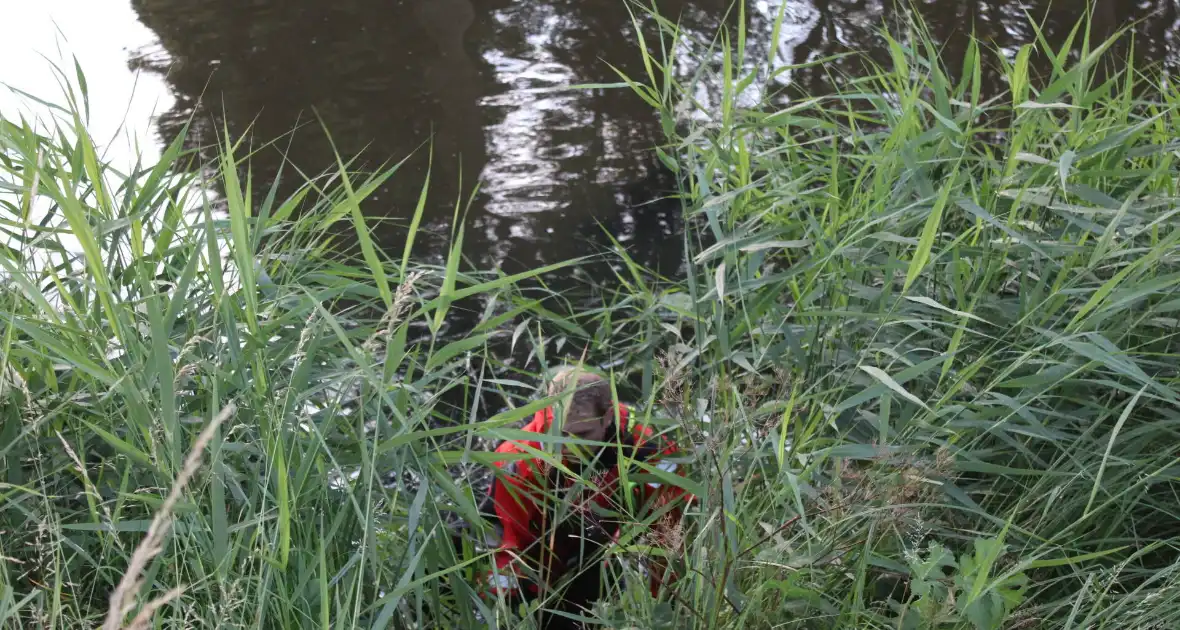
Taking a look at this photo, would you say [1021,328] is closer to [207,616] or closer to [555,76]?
[207,616]

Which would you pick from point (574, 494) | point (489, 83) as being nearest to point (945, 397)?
point (574, 494)

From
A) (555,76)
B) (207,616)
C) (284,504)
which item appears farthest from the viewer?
(555,76)

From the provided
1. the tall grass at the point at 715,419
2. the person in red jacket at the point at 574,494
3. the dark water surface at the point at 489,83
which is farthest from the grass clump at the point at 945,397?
the dark water surface at the point at 489,83

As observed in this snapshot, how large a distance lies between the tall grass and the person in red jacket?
0.07 meters

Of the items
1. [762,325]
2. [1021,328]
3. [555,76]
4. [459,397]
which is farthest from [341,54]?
[1021,328]

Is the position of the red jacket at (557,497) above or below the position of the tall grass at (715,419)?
below

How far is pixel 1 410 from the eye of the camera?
5.11 feet

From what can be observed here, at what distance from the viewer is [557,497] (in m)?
1.71

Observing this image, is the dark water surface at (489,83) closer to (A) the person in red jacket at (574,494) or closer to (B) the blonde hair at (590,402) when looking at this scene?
(B) the blonde hair at (590,402)

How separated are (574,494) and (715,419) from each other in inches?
13.1

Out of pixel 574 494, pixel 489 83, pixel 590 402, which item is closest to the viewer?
pixel 574 494

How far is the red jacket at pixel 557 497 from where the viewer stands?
1710mm

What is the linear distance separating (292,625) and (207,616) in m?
0.11

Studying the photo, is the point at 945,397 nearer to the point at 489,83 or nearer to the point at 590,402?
the point at 590,402
